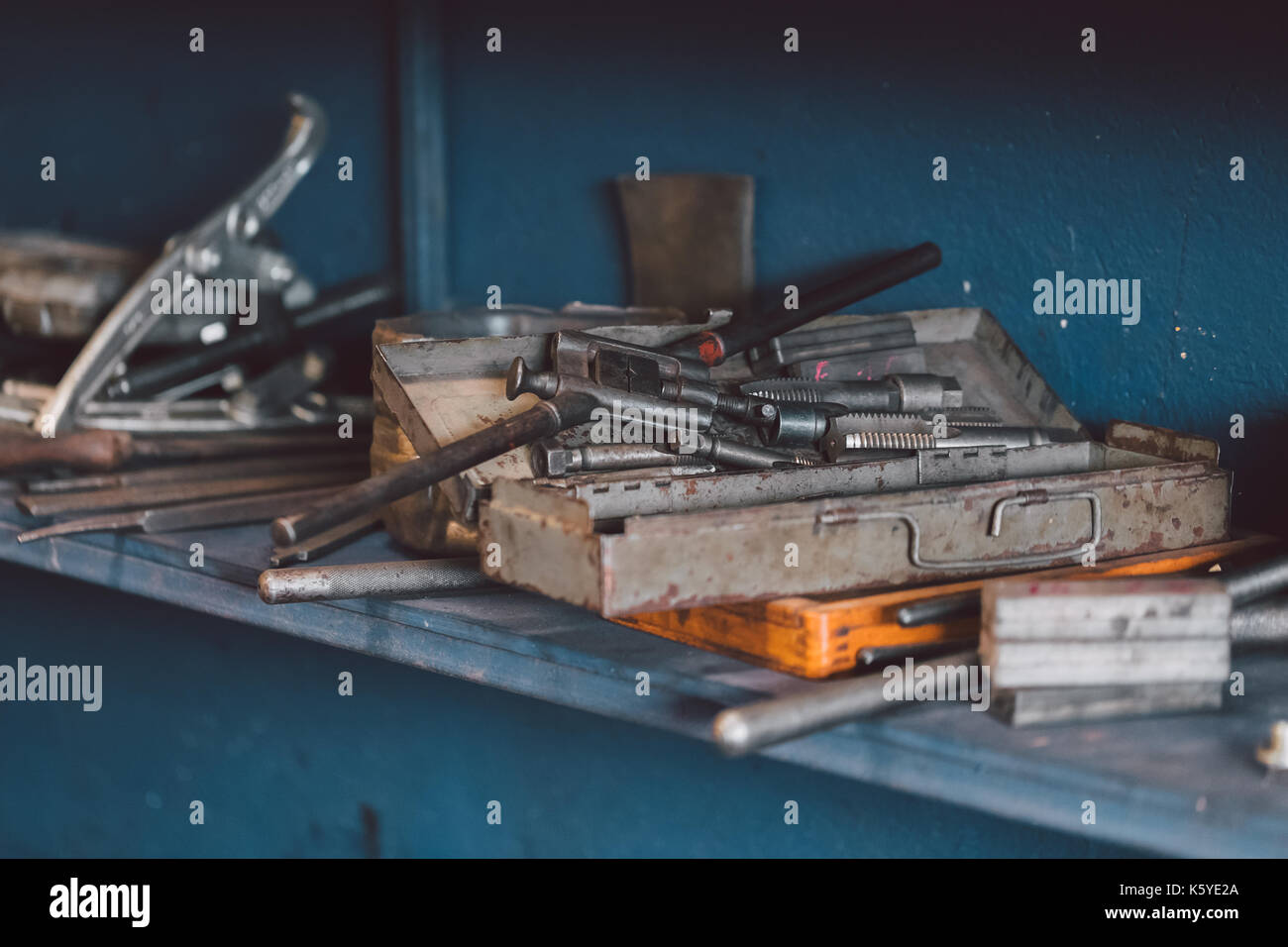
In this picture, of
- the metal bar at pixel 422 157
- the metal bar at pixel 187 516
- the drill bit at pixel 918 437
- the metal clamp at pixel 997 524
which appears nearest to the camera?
the metal clamp at pixel 997 524

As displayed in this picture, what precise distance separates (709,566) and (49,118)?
2.29 meters

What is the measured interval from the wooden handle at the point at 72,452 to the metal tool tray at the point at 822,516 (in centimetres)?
69

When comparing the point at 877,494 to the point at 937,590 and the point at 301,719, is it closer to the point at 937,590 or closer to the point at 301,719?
the point at 937,590

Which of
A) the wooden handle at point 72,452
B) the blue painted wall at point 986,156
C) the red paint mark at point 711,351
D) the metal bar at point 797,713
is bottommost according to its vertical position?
the metal bar at point 797,713

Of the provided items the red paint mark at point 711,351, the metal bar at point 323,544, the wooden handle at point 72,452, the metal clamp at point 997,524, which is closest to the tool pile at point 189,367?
the wooden handle at point 72,452

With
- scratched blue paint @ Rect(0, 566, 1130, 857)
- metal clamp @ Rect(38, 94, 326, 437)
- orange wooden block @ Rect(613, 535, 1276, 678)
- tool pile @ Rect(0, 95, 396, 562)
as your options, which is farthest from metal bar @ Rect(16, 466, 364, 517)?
orange wooden block @ Rect(613, 535, 1276, 678)

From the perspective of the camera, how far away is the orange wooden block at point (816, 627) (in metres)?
1.04

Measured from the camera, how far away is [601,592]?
39.4 inches

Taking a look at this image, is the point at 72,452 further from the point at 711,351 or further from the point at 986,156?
the point at 986,156

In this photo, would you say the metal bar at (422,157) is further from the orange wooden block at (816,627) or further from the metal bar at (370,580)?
the orange wooden block at (816,627)

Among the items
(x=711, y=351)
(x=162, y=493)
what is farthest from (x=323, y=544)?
Answer: (x=711, y=351)

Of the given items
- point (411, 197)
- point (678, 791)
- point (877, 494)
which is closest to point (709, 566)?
point (877, 494)

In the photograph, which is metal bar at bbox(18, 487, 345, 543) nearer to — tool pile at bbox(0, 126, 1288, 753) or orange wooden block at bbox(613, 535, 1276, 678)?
tool pile at bbox(0, 126, 1288, 753)

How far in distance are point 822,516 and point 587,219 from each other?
1.11 m
